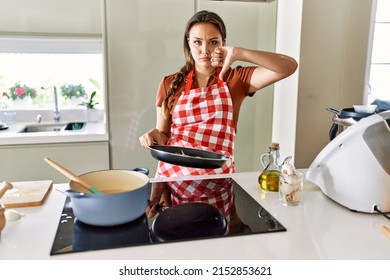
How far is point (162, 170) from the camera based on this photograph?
1323mm

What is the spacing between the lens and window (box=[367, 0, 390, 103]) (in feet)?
6.54

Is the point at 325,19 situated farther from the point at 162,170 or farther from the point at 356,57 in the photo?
the point at 162,170

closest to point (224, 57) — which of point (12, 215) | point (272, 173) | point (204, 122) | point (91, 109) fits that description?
point (204, 122)

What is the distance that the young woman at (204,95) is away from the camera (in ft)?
4.21

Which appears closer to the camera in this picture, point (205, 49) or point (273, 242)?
point (273, 242)

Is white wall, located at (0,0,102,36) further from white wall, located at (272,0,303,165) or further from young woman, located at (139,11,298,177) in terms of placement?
white wall, located at (272,0,303,165)

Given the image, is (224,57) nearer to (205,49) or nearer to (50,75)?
(205,49)

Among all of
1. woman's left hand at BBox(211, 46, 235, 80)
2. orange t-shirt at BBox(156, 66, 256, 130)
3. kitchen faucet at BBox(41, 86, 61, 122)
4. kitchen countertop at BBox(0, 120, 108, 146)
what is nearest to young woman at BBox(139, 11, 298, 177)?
orange t-shirt at BBox(156, 66, 256, 130)

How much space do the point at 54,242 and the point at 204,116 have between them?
0.77m

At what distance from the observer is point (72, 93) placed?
252 centimetres

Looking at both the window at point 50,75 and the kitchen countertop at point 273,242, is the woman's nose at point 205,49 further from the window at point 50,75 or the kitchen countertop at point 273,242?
the window at point 50,75

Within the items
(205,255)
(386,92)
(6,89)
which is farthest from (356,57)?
(6,89)

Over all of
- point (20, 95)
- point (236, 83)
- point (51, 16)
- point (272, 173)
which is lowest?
point (272, 173)

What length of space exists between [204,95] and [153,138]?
26cm
